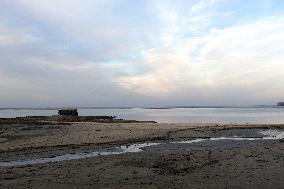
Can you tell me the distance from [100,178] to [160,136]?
677 inches

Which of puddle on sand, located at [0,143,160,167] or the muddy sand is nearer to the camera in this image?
the muddy sand

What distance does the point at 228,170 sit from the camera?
1573 cm

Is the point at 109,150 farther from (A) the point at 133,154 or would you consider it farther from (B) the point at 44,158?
(B) the point at 44,158

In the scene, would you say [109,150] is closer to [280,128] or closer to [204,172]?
[204,172]

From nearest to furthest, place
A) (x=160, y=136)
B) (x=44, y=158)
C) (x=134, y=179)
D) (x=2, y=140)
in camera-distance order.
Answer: (x=134, y=179)
(x=44, y=158)
(x=2, y=140)
(x=160, y=136)

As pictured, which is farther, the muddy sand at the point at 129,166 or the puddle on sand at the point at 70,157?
the puddle on sand at the point at 70,157

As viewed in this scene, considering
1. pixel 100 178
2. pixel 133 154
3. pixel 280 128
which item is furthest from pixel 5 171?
pixel 280 128

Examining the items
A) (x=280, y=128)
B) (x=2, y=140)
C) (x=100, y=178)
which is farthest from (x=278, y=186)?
(x=280, y=128)

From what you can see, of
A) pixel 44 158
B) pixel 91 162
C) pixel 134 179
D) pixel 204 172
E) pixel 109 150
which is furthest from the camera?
pixel 109 150

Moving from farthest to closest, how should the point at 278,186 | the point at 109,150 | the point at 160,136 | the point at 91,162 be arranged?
the point at 160,136 → the point at 109,150 → the point at 91,162 → the point at 278,186

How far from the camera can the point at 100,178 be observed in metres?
14.0

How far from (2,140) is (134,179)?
54.3 ft

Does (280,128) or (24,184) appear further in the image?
(280,128)

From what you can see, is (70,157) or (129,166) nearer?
(129,166)
